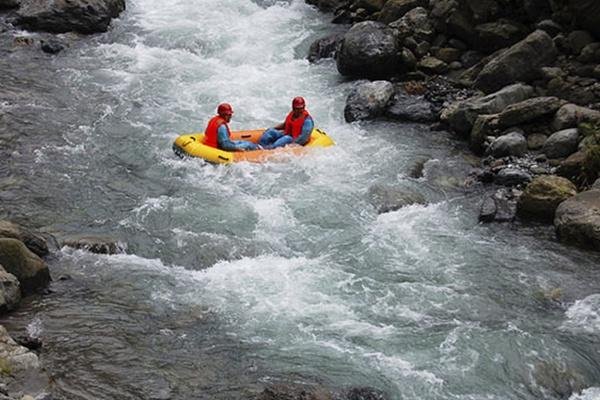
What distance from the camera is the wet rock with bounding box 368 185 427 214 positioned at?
1063 centimetres

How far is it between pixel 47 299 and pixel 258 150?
4.85m

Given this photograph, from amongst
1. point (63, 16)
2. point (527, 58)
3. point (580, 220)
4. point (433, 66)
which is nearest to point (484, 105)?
point (527, 58)

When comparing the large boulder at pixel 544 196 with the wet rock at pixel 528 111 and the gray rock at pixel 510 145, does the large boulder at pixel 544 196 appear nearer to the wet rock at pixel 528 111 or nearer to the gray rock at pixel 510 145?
the gray rock at pixel 510 145

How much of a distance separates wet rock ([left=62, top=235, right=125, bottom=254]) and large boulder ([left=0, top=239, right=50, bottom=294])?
101cm

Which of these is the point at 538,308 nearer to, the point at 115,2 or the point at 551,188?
the point at 551,188

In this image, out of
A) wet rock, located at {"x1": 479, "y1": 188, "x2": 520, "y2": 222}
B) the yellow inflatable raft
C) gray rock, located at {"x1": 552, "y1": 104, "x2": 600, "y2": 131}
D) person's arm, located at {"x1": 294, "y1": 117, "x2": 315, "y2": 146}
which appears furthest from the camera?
person's arm, located at {"x1": 294, "y1": 117, "x2": 315, "y2": 146}

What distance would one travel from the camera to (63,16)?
693 inches

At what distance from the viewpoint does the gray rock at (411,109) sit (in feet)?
44.6

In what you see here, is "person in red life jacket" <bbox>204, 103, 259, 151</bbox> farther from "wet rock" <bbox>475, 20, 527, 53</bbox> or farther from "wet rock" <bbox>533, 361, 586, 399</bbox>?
"wet rock" <bbox>533, 361, 586, 399</bbox>

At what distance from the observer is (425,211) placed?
10.6m

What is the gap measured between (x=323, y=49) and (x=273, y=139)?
15.9 feet

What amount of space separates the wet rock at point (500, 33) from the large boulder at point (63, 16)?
9.24m

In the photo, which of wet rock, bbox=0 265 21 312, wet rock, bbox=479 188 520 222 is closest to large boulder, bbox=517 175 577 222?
wet rock, bbox=479 188 520 222

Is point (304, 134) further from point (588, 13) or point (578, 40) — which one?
point (588, 13)
